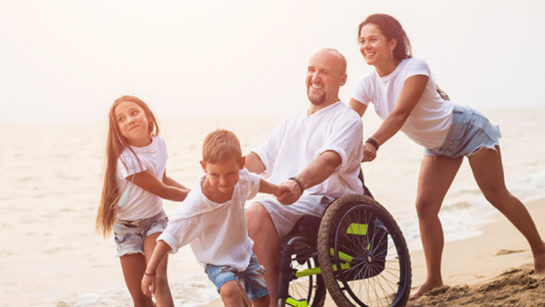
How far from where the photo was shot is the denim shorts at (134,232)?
3.15 metres

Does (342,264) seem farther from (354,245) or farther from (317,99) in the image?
(317,99)

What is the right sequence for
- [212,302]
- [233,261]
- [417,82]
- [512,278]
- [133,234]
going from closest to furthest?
[233,261]
[133,234]
[417,82]
[512,278]
[212,302]

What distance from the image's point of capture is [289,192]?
115 inches

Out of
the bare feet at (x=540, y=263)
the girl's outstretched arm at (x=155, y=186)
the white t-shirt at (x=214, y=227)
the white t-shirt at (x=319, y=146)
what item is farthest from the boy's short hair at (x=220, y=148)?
the bare feet at (x=540, y=263)

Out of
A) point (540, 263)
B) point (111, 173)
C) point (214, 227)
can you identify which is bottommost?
point (540, 263)

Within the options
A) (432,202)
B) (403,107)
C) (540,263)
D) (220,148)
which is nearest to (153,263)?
(220,148)

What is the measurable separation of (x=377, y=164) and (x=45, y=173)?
8.67m

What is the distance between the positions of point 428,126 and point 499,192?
616 millimetres

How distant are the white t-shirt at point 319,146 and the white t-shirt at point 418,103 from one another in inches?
17.5

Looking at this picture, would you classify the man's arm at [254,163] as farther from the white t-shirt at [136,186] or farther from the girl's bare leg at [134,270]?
the girl's bare leg at [134,270]

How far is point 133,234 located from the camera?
317cm

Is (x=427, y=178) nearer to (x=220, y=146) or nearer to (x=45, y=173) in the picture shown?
(x=220, y=146)

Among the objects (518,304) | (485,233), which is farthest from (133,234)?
(485,233)

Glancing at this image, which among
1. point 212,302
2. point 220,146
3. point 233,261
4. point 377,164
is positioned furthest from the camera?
point 377,164
